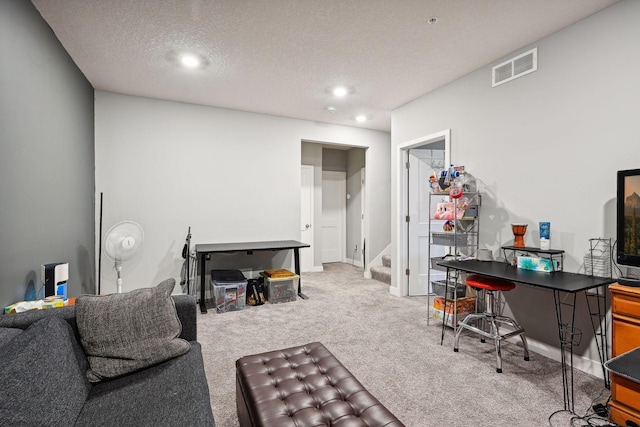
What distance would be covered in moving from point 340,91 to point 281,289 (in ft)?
8.99

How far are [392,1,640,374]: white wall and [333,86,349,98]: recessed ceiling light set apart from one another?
4.49ft

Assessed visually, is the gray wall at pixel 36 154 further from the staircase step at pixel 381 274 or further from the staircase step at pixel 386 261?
the staircase step at pixel 386 261

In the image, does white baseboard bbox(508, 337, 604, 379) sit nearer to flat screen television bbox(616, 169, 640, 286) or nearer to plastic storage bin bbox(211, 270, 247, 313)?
flat screen television bbox(616, 169, 640, 286)

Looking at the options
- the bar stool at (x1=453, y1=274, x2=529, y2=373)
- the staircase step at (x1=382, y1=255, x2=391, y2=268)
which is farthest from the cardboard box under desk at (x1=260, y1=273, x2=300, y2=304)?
the bar stool at (x1=453, y1=274, x2=529, y2=373)

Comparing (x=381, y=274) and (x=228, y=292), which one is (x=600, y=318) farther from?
(x=228, y=292)

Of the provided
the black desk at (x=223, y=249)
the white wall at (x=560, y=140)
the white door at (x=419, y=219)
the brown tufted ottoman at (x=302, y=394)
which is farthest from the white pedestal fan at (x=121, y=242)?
the white wall at (x=560, y=140)

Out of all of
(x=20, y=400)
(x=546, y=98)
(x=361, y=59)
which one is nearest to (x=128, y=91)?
(x=361, y=59)

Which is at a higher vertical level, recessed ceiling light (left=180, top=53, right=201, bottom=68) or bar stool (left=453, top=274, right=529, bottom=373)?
recessed ceiling light (left=180, top=53, right=201, bottom=68)

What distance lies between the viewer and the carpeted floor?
190 centimetres

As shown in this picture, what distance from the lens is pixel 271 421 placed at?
4.15 ft

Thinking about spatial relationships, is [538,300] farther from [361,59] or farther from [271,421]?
[361,59]

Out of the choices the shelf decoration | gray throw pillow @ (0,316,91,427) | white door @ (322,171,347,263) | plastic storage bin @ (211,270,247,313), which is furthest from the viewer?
white door @ (322,171,347,263)

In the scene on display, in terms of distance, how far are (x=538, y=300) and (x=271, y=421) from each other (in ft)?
8.48

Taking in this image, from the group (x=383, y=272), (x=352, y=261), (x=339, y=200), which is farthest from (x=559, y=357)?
(x=339, y=200)
